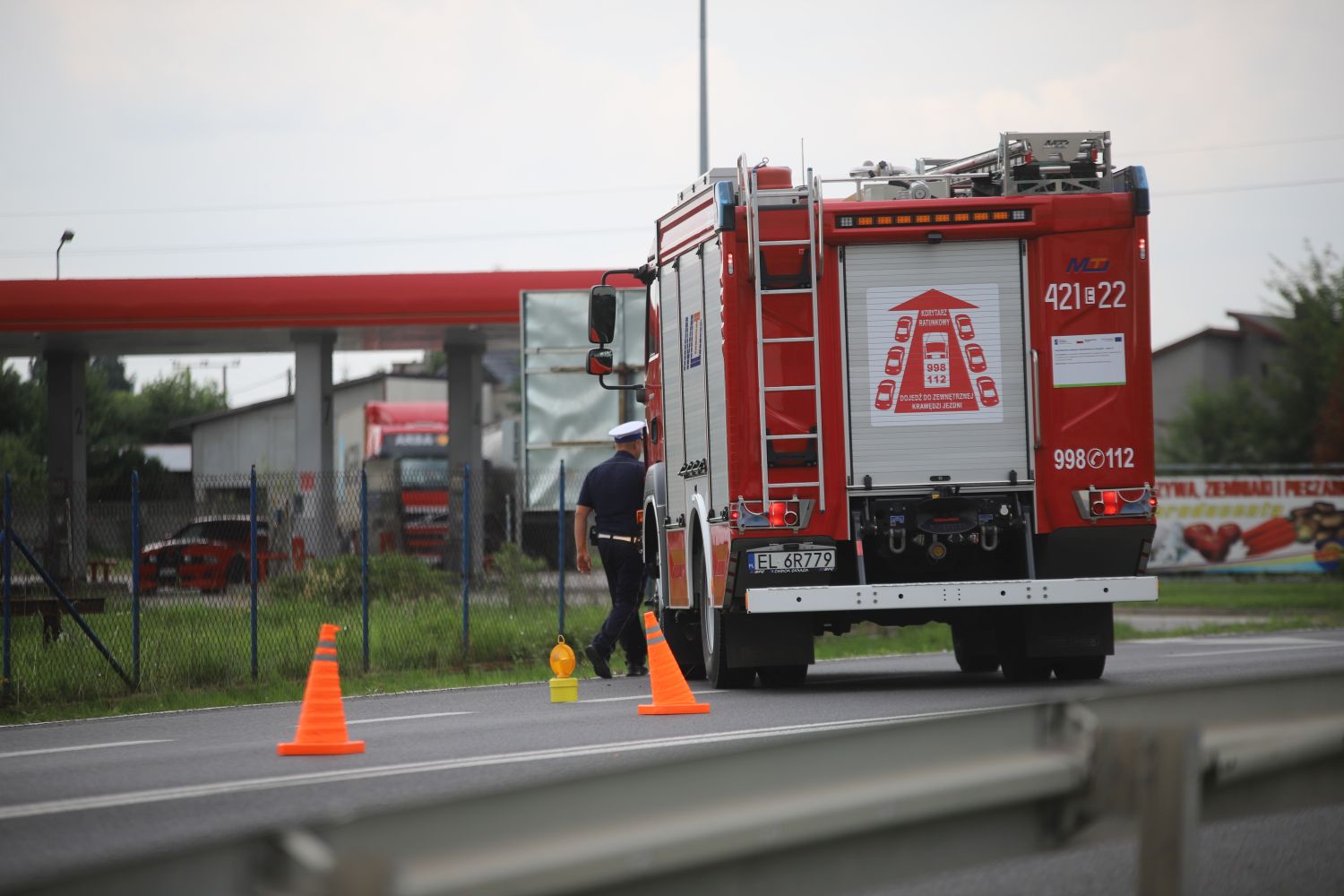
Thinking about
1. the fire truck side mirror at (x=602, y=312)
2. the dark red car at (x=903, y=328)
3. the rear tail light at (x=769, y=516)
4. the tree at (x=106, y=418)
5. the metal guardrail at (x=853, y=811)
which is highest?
the tree at (x=106, y=418)

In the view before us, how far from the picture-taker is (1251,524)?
33844 millimetres

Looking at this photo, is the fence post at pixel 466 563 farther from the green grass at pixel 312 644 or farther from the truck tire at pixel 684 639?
the truck tire at pixel 684 639

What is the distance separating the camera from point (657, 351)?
48.6 ft

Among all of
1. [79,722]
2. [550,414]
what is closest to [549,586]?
[550,414]

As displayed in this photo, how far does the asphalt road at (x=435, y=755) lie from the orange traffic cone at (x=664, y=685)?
0.15 m

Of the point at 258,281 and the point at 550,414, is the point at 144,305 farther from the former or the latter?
the point at 550,414

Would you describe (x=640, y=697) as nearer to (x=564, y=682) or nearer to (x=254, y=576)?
(x=564, y=682)

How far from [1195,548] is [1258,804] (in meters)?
31.0

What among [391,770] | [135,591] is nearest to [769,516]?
[391,770]

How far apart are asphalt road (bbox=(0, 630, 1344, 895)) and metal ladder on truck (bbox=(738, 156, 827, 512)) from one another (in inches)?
58.5

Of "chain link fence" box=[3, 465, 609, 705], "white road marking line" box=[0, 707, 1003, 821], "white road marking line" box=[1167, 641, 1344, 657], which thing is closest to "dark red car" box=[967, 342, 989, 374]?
"white road marking line" box=[0, 707, 1003, 821]

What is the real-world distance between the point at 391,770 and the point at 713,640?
4.83m

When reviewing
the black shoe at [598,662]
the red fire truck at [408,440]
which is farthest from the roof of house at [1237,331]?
Answer: the black shoe at [598,662]

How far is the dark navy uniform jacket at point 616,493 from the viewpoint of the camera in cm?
1533
